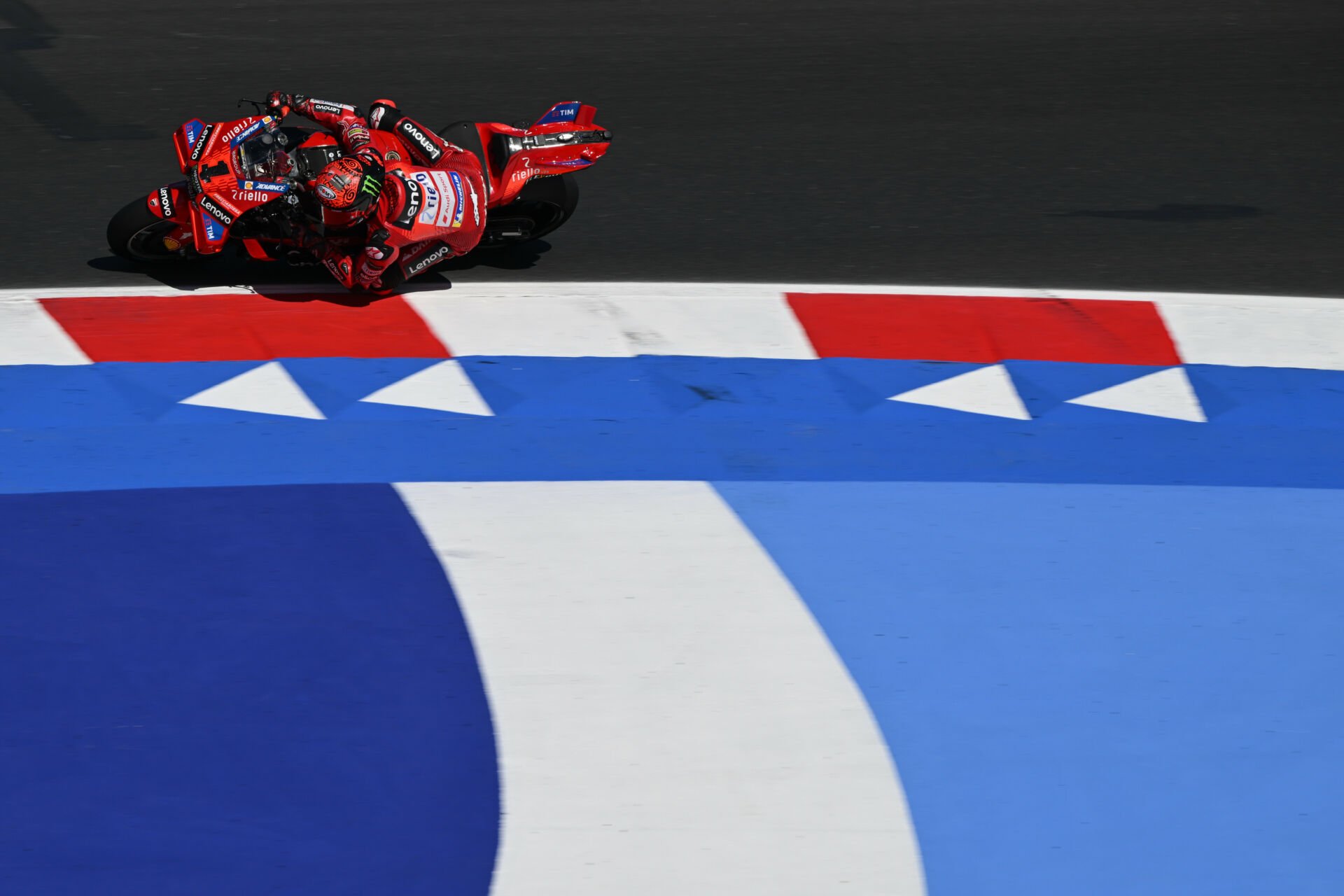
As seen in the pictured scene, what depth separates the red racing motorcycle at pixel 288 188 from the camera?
6.52 meters

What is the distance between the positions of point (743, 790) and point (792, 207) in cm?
438

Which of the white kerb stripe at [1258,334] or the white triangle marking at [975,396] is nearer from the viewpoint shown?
the white triangle marking at [975,396]

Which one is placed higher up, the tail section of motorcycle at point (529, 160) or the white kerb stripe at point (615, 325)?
the tail section of motorcycle at point (529, 160)

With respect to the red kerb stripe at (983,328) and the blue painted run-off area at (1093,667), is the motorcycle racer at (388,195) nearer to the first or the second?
the red kerb stripe at (983,328)

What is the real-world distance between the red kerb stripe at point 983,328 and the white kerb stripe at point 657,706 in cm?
150

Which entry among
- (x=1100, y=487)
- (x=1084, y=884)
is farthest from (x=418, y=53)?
(x=1084, y=884)

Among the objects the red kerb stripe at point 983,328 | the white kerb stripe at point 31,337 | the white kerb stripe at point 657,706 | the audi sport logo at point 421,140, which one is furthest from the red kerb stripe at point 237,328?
the red kerb stripe at point 983,328

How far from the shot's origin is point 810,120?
9180 mm

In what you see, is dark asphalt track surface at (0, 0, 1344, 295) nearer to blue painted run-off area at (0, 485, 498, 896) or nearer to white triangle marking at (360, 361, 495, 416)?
white triangle marking at (360, 361, 495, 416)

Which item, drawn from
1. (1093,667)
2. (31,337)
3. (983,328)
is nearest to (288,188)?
(31,337)

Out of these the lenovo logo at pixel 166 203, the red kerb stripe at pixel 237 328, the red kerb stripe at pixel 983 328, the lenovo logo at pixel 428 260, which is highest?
the lenovo logo at pixel 166 203

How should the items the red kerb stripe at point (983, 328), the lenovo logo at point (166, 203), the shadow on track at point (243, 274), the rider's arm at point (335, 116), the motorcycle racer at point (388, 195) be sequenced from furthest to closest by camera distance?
1. the shadow on track at point (243, 274)
2. the red kerb stripe at point (983, 328)
3. the rider's arm at point (335, 116)
4. the lenovo logo at point (166, 203)
5. the motorcycle racer at point (388, 195)

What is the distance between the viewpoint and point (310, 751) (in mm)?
4742

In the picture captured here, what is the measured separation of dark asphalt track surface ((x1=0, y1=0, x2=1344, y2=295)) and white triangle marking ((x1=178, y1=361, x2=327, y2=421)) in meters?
0.93
